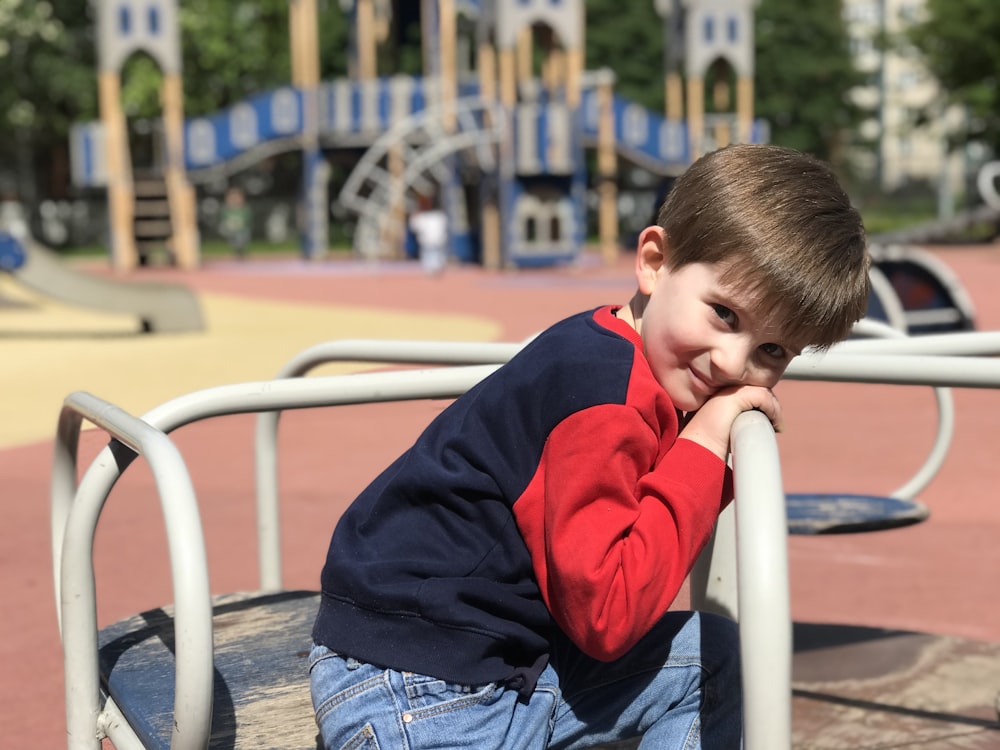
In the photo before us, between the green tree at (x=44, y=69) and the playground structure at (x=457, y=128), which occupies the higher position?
the green tree at (x=44, y=69)

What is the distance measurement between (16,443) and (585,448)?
18.6 feet

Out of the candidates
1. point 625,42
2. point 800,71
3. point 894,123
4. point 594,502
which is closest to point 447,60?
point 625,42

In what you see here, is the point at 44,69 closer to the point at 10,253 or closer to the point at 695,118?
the point at 695,118

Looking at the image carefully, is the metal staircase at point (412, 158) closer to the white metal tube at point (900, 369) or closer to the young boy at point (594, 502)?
the white metal tube at point (900, 369)

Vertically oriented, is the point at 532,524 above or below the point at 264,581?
above

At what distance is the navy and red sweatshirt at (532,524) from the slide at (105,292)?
35.0ft

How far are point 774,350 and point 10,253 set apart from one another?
37.9 feet

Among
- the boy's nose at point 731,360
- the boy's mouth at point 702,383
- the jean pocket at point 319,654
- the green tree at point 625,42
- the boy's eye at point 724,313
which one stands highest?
the green tree at point 625,42

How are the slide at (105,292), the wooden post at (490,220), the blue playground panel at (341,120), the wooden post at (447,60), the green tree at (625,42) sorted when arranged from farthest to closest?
1. the green tree at (625,42)
2. the blue playground panel at (341,120)
3. the wooden post at (447,60)
4. the wooden post at (490,220)
5. the slide at (105,292)

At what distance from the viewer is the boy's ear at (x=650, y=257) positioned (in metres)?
1.66

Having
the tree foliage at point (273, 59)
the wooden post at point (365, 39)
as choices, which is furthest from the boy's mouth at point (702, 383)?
the tree foliage at point (273, 59)

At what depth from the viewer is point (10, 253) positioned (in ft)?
40.1

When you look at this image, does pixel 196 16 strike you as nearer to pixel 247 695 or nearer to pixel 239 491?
pixel 239 491

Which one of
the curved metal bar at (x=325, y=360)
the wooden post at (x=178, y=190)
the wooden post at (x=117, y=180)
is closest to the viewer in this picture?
the curved metal bar at (x=325, y=360)
